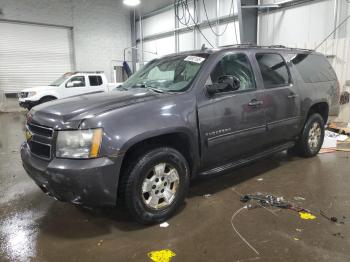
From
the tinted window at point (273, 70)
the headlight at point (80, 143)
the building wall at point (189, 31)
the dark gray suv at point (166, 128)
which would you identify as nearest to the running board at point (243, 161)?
the dark gray suv at point (166, 128)

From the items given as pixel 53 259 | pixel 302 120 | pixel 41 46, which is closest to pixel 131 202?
pixel 53 259

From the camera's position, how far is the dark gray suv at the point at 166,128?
8.43 feet

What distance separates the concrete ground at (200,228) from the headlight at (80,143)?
2.69 ft

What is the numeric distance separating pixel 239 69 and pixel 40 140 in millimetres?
2400

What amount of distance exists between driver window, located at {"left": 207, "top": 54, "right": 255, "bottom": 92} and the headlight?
5.45ft

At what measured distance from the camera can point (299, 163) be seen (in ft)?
16.1

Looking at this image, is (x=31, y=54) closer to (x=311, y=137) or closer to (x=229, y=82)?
(x=311, y=137)

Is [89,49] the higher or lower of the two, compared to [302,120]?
higher

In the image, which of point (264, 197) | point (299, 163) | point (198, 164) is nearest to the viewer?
point (198, 164)

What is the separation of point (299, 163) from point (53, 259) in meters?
3.86

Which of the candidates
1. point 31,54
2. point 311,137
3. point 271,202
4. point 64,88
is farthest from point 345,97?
point 31,54

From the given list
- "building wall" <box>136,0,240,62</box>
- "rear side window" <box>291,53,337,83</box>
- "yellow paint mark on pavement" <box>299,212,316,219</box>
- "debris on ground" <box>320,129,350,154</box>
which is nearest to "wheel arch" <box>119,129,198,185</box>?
"yellow paint mark on pavement" <box>299,212,316,219</box>

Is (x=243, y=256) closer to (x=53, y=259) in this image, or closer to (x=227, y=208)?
(x=227, y=208)

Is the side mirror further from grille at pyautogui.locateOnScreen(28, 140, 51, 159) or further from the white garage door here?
the white garage door
